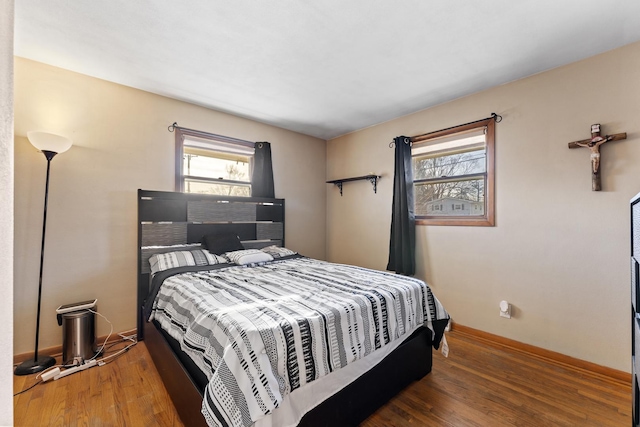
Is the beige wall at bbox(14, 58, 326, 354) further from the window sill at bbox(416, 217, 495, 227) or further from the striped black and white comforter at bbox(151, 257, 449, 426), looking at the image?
the window sill at bbox(416, 217, 495, 227)

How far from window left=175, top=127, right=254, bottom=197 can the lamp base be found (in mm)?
1872

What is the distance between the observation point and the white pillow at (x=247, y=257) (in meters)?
2.86

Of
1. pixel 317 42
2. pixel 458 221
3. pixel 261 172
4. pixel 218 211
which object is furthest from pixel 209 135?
pixel 458 221

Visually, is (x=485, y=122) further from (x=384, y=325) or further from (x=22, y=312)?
(x=22, y=312)

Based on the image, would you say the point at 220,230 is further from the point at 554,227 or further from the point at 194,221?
the point at 554,227

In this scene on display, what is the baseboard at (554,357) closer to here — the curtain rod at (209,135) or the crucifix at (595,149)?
the crucifix at (595,149)

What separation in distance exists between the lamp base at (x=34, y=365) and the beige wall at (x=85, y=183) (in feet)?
0.49

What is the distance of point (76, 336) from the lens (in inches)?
91.0

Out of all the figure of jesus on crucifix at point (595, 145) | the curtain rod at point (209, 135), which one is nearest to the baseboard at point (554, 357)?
the figure of jesus on crucifix at point (595, 145)

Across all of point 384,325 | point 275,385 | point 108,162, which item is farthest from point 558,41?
point 108,162

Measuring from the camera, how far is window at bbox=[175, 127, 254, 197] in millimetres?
3186

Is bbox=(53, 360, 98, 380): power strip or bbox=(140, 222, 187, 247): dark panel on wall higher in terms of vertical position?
bbox=(140, 222, 187, 247): dark panel on wall

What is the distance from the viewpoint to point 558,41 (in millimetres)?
2057

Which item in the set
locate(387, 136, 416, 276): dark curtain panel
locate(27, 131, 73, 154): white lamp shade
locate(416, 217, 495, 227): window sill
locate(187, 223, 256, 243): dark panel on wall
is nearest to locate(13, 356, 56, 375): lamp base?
locate(187, 223, 256, 243): dark panel on wall
